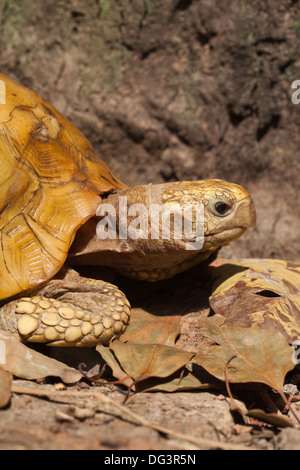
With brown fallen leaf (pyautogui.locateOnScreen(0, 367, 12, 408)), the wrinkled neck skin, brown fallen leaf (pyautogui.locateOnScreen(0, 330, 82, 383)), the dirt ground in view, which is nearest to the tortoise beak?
the wrinkled neck skin

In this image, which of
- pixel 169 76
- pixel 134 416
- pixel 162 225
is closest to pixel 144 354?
pixel 134 416

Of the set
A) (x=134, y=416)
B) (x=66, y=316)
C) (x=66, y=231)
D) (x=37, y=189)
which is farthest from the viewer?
(x=37, y=189)

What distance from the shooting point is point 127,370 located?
1.97m

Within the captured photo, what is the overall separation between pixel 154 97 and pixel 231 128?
2.35 ft

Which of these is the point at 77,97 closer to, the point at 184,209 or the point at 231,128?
the point at 231,128

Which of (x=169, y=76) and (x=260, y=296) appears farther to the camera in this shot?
(x=169, y=76)

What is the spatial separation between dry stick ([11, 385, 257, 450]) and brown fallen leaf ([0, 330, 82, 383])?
0.11 m

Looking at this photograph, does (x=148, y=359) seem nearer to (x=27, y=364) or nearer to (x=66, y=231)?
(x=27, y=364)

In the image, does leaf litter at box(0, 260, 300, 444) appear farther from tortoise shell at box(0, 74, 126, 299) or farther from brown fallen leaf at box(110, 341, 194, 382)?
tortoise shell at box(0, 74, 126, 299)

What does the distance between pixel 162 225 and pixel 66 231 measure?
19.3 inches

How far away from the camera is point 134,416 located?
1.65 metres

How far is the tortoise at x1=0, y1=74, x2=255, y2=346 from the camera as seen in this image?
7.18ft

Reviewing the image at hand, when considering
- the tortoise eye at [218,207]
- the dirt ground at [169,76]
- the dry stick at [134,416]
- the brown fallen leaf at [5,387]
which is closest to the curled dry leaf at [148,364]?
A: the dry stick at [134,416]
